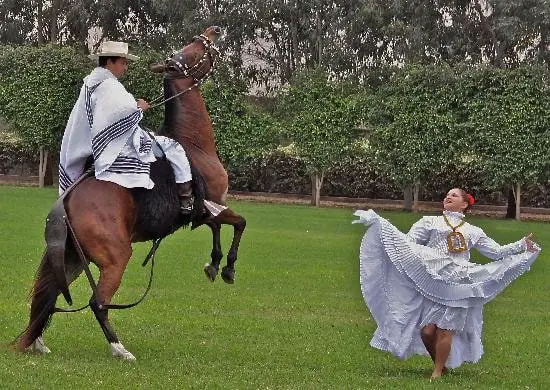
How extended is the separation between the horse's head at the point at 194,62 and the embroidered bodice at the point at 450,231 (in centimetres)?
287

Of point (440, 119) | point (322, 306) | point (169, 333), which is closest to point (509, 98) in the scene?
point (440, 119)

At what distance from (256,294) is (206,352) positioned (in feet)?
17.5

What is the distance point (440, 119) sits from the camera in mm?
42938

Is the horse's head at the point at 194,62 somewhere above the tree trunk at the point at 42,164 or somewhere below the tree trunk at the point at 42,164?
above

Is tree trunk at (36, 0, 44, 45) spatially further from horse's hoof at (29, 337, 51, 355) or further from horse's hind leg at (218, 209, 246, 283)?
horse's hoof at (29, 337, 51, 355)

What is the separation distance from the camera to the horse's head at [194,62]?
36.6 feet

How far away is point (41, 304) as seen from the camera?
986cm

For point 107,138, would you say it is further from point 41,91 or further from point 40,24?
point 40,24

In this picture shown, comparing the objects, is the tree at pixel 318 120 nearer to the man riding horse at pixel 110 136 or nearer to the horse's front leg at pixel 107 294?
the man riding horse at pixel 110 136

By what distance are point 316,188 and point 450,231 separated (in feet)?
117

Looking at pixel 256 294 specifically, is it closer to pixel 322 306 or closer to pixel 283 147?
pixel 322 306

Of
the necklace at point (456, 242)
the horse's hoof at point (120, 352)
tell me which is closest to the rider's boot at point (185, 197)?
the horse's hoof at point (120, 352)

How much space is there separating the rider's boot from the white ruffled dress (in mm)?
1684

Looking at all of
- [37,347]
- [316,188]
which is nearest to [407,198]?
[316,188]
